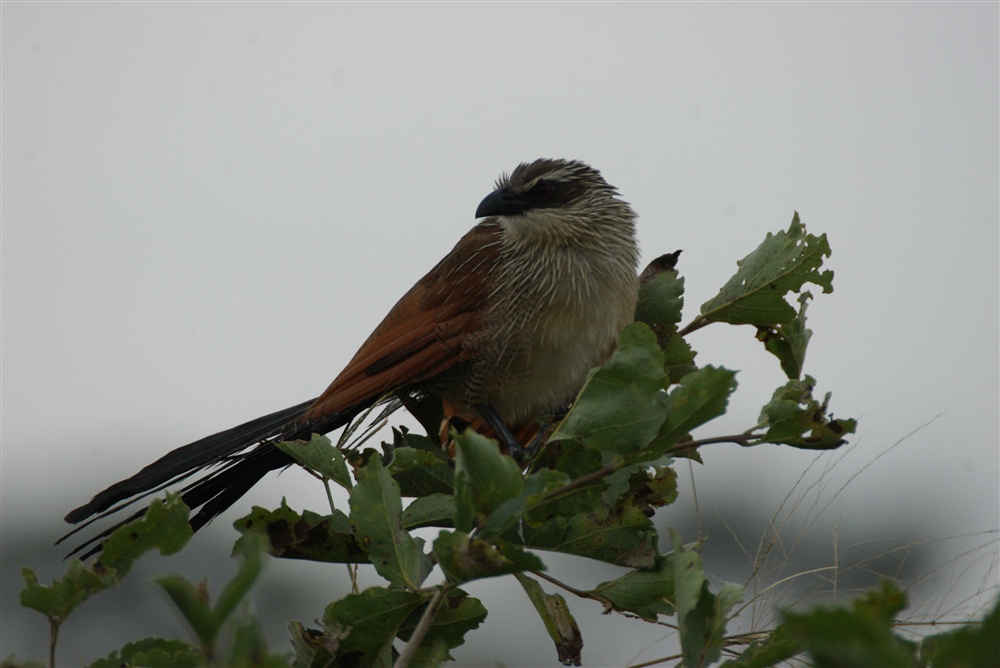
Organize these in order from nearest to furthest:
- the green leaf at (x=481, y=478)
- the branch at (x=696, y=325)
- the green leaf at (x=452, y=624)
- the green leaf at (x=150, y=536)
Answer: the green leaf at (x=481, y=478) < the green leaf at (x=150, y=536) < the green leaf at (x=452, y=624) < the branch at (x=696, y=325)

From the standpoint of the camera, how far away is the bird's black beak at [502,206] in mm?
2686

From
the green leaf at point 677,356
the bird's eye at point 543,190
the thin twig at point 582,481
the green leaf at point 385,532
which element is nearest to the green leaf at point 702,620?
the thin twig at point 582,481

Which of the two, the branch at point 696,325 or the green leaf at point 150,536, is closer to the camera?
the green leaf at point 150,536

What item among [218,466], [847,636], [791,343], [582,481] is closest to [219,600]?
[847,636]

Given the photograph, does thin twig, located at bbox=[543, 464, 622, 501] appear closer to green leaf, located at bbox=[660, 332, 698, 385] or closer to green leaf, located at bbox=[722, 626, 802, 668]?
green leaf, located at bbox=[722, 626, 802, 668]

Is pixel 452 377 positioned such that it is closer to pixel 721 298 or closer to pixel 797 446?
Answer: pixel 721 298

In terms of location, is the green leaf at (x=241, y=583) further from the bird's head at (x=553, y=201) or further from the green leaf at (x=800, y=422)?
the bird's head at (x=553, y=201)

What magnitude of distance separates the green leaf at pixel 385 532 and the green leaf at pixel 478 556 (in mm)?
312

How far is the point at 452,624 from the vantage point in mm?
1488

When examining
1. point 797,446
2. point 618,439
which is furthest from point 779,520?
point 618,439

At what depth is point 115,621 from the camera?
529 inches

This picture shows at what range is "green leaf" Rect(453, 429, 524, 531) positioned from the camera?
3.36ft

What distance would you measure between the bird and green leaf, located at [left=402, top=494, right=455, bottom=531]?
2.52ft

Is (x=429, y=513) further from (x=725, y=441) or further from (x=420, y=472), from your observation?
(x=725, y=441)
